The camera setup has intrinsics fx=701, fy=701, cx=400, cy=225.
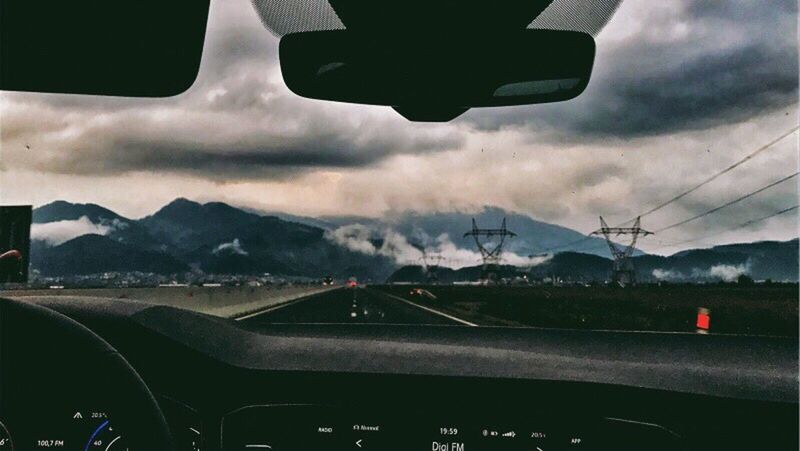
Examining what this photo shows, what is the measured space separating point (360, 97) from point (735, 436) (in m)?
2.13

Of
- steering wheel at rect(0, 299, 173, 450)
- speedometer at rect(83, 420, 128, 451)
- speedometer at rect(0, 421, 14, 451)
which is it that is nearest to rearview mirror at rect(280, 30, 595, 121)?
steering wheel at rect(0, 299, 173, 450)

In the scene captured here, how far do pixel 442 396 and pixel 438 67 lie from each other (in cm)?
138

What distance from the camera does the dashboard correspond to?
9.41 feet

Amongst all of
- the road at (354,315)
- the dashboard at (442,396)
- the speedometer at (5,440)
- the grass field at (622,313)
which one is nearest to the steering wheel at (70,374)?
the speedometer at (5,440)

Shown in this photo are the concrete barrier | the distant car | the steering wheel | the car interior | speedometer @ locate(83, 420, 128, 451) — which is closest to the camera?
the steering wheel

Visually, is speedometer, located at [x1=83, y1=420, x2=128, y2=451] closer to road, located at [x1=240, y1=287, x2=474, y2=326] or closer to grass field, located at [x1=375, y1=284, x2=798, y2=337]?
grass field, located at [x1=375, y1=284, x2=798, y2=337]

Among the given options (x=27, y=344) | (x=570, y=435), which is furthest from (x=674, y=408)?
(x=27, y=344)

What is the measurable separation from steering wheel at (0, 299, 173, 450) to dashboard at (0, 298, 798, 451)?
83 centimetres

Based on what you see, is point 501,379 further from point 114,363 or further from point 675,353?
point 114,363

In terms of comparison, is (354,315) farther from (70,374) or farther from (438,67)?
(70,374)

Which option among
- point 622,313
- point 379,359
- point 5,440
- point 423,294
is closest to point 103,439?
point 5,440

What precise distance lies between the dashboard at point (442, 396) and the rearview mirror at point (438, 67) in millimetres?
1194

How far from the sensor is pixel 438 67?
2.62m

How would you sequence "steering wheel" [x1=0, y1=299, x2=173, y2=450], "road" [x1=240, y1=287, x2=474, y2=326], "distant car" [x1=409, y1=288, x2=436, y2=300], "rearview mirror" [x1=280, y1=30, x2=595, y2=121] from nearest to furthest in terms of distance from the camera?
"steering wheel" [x1=0, y1=299, x2=173, y2=450] → "rearview mirror" [x1=280, y1=30, x2=595, y2=121] → "distant car" [x1=409, y1=288, x2=436, y2=300] → "road" [x1=240, y1=287, x2=474, y2=326]
